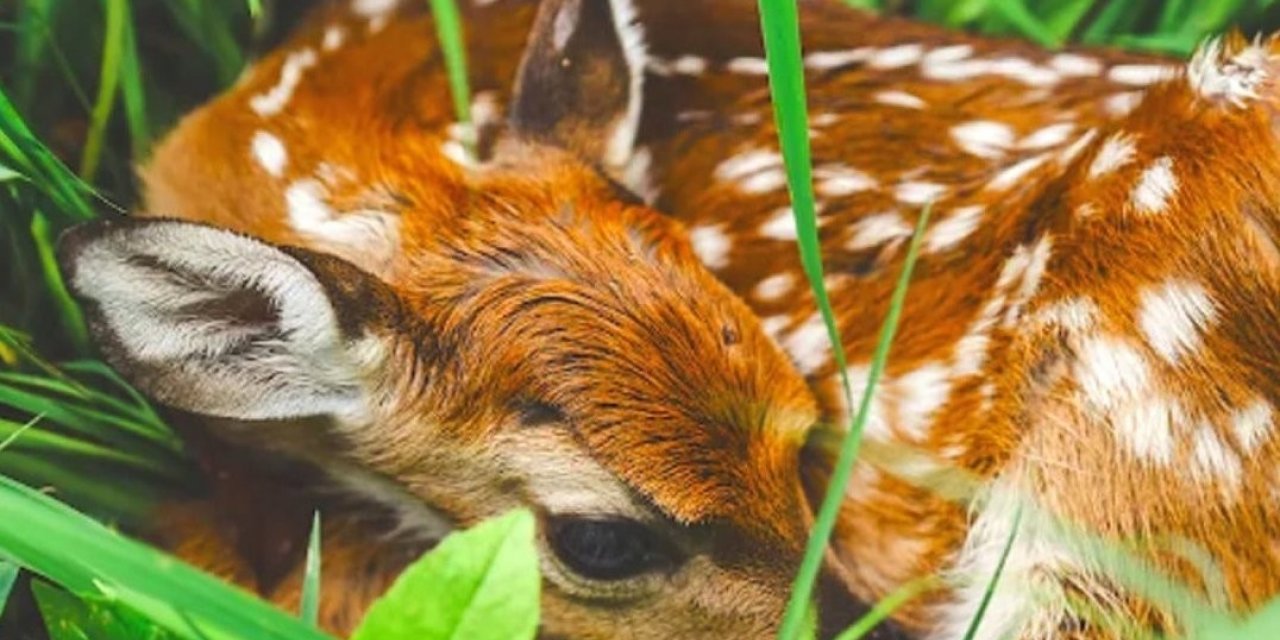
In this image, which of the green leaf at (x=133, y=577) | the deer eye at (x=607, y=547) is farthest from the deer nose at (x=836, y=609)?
the green leaf at (x=133, y=577)

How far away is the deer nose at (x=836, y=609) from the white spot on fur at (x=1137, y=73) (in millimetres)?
614

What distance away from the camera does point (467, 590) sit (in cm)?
133

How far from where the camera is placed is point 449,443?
1.71 meters

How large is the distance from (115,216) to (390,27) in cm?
55

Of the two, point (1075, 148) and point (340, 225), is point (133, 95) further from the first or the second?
point (1075, 148)

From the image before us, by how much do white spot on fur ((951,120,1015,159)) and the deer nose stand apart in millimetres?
477

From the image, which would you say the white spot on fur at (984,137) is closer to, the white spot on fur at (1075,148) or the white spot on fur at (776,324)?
the white spot on fur at (1075,148)

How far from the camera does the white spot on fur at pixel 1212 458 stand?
1.64m

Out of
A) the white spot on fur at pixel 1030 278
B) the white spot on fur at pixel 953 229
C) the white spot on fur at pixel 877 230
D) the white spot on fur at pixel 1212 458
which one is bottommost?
the white spot on fur at pixel 1212 458

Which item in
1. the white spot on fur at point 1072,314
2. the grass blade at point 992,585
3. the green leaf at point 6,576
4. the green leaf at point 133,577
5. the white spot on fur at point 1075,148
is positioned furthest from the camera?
the white spot on fur at point 1075,148

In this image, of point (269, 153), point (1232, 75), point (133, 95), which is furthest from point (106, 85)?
point (1232, 75)

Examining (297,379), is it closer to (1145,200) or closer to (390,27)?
(390,27)

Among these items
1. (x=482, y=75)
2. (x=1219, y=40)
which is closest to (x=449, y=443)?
(x=482, y=75)

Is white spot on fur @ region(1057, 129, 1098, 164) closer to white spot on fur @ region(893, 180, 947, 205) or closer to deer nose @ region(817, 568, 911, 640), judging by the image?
white spot on fur @ region(893, 180, 947, 205)
